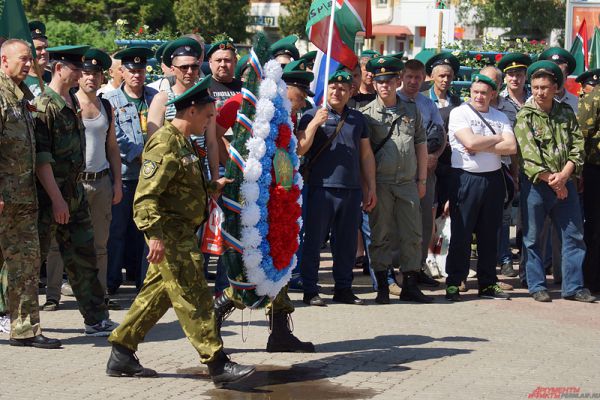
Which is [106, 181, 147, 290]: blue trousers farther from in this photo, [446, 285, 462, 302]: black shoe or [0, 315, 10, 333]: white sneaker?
[446, 285, 462, 302]: black shoe

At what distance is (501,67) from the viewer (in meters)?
12.7

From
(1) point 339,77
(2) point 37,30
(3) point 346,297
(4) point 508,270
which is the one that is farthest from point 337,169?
(2) point 37,30

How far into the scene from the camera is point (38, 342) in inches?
331

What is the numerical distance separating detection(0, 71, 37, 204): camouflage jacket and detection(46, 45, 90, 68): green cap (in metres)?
0.47

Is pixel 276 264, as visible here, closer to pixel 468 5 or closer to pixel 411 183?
pixel 411 183

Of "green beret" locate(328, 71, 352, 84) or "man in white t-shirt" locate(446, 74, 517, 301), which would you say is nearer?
"green beret" locate(328, 71, 352, 84)

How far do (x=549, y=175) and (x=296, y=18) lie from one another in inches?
1797

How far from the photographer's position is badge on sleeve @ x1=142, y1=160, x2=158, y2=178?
717cm

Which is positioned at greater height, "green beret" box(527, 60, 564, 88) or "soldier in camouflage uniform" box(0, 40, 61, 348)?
"green beret" box(527, 60, 564, 88)

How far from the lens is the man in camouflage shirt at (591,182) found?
11266 mm

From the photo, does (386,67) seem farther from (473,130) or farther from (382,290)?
(382,290)

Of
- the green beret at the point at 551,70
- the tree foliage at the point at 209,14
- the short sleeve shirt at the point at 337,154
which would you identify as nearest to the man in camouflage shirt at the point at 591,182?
the green beret at the point at 551,70

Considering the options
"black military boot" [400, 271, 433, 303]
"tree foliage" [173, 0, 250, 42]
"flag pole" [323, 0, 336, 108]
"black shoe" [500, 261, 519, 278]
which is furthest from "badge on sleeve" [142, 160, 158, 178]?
"tree foliage" [173, 0, 250, 42]

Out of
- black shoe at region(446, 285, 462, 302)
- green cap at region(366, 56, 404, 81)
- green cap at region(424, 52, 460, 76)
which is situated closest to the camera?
green cap at region(366, 56, 404, 81)
